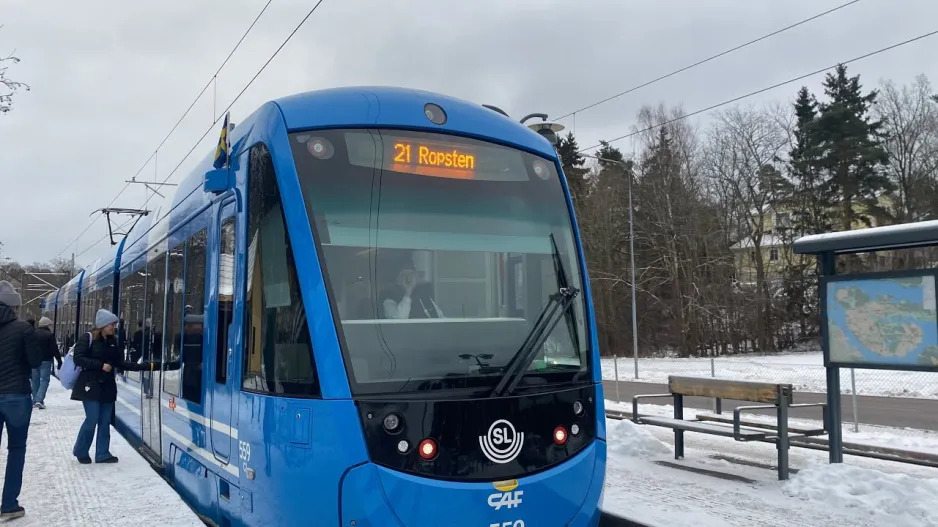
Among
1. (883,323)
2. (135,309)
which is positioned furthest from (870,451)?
(135,309)

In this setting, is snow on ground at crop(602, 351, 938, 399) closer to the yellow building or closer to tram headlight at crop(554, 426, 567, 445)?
the yellow building

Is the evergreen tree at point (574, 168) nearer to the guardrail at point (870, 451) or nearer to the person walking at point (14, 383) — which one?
the guardrail at point (870, 451)

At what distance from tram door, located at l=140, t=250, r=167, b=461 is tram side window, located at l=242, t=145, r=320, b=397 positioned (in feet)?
10.7

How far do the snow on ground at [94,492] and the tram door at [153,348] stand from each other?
32 centimetres

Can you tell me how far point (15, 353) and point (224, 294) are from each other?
2201 mm

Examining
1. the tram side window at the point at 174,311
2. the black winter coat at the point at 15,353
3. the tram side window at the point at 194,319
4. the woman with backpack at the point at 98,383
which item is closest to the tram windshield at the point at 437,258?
the tram side window at the point at 194,319

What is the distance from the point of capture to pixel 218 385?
16.5ft

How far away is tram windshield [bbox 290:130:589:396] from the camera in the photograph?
160 inches

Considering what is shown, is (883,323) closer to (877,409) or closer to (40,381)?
(877,409)

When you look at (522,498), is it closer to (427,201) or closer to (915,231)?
(427,201)

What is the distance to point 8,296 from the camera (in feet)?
19.8

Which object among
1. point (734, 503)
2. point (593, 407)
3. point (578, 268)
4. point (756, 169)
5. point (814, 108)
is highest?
point (814, 108)

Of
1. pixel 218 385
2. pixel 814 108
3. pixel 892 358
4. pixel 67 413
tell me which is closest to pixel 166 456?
pixel 218 385

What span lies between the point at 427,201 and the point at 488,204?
42 centimetres
